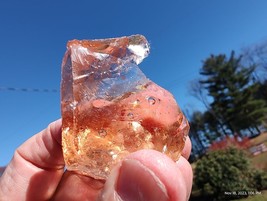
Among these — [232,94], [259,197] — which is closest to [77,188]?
[259,197]

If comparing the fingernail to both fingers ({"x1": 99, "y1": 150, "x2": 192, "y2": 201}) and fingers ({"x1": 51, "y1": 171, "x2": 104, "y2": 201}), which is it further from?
fingers ({"x1": 51, "y1": 171, "x2": 104, "y2": 201})

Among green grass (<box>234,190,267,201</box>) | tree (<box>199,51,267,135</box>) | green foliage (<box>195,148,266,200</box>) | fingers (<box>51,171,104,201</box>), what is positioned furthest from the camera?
tree (<box>199,51,267,135</box>)

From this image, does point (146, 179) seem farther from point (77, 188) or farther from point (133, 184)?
point (77, 188)

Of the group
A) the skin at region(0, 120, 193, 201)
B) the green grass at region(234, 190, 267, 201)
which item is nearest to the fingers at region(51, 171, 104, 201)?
the skin at region(0, 120, 193, 201)

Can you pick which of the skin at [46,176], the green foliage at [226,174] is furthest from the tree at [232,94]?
the skin at [46,176]

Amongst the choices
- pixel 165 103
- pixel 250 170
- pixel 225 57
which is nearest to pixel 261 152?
pixel 250 170

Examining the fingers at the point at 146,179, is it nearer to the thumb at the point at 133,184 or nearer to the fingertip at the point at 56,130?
the thumb at the point at 133,184

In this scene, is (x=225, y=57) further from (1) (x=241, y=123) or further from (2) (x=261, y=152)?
(2) (x=261, y=152)
